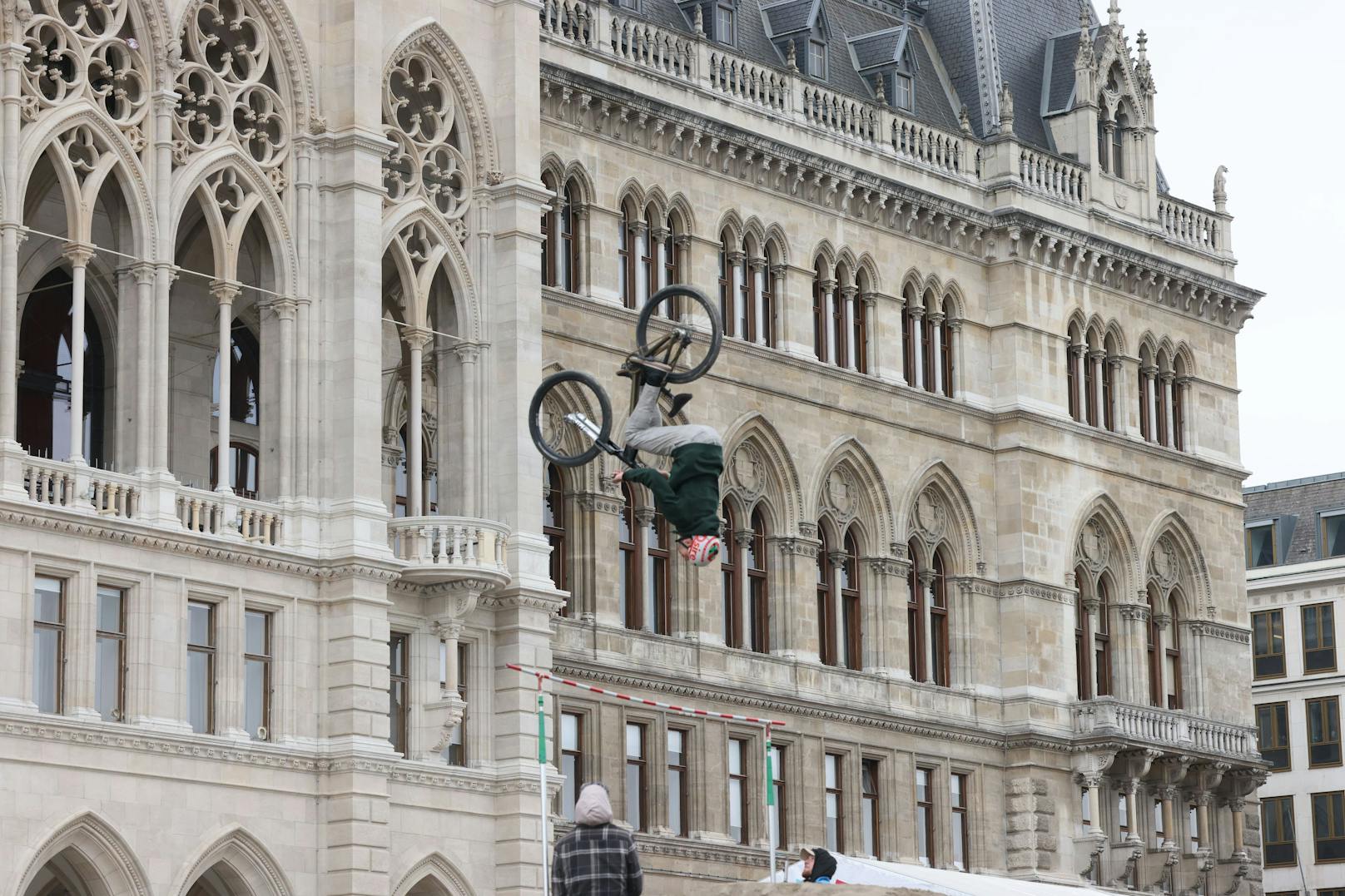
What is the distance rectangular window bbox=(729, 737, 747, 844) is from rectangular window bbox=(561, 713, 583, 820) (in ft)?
10.7

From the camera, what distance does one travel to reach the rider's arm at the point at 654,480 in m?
23.8

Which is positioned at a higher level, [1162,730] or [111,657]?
[1162,730]

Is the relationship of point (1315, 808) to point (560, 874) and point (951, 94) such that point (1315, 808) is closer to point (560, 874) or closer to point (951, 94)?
point (951, 94)

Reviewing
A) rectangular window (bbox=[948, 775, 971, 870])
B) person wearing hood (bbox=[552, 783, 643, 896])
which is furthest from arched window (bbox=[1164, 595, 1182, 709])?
person wearing hood (bbox=[552, 783, 643, 896])

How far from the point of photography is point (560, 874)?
19.7m

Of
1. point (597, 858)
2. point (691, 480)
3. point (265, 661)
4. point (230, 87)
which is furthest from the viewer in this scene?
point (230, 87)

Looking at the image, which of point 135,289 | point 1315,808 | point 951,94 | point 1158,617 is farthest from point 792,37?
point 1315,808

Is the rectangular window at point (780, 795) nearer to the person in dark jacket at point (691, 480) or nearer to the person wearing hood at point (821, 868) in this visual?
the person wearing hood at point (821, 868)

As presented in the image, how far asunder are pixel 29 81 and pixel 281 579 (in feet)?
22.5

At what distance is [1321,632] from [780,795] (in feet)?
96.3

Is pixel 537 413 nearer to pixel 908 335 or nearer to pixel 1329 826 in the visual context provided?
pixel 908 335

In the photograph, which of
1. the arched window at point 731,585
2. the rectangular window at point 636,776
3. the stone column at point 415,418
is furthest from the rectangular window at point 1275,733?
the stone column at point 415,418

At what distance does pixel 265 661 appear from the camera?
128 feet

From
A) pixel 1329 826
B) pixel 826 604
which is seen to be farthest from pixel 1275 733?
pixel 826 604
